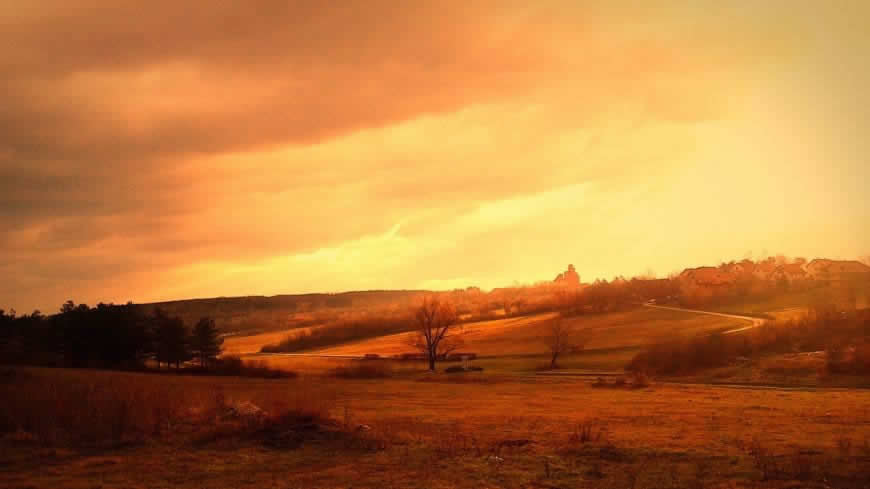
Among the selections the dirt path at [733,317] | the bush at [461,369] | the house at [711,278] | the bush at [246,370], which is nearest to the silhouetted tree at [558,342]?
the bush at [461,369]

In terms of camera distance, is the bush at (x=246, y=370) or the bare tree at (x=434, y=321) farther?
the bare tree at (x=434, y=321)

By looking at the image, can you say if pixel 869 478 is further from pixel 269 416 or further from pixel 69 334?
pixel 69 334

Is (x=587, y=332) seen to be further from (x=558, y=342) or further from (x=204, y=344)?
(x=204, y=344)

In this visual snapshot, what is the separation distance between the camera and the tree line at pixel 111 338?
90.0 meters

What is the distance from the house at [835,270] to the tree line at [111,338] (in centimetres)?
13199

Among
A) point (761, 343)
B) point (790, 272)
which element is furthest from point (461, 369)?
point (790, 272)

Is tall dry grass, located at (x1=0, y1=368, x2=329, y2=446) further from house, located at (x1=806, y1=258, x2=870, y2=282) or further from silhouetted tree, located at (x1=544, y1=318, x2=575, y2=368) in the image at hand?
house, located at (x1=806, y1=258, x2=870, y2=282)

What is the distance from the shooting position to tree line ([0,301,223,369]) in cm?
9000

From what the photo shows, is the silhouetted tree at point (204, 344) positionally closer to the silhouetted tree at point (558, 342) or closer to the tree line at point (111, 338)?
the tree line at point (111, 338)

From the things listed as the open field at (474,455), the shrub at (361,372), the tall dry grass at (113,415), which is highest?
the tall dry grass at (113,415)

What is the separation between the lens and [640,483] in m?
15.7

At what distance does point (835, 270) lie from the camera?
172375 millimetres

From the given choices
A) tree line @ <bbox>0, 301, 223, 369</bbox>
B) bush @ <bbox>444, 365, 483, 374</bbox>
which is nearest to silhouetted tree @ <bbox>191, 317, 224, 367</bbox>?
tree line @ <bbox>0, 301, 223, 369</bbox>

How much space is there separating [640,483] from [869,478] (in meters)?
5.49
